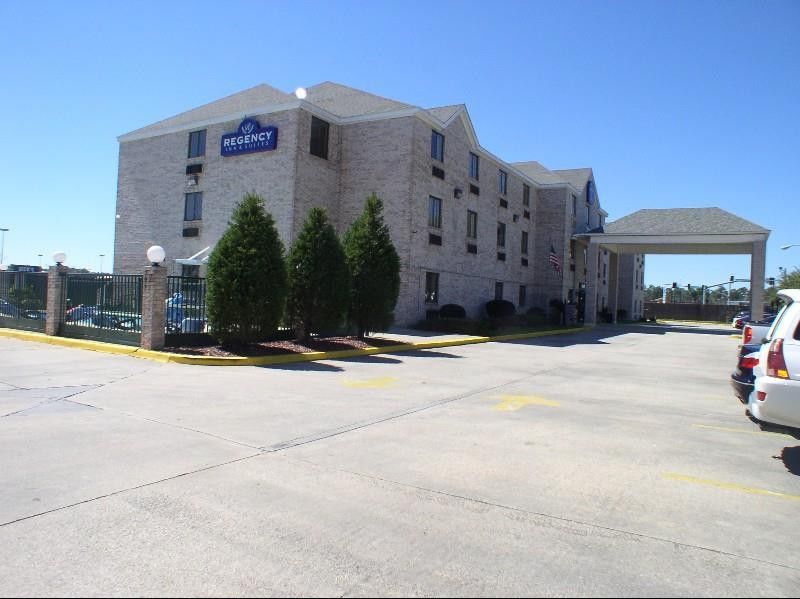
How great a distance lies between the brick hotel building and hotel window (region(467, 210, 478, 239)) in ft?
0.19

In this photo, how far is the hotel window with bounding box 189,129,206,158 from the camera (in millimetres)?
28562

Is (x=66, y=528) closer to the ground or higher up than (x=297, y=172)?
closer to the ground

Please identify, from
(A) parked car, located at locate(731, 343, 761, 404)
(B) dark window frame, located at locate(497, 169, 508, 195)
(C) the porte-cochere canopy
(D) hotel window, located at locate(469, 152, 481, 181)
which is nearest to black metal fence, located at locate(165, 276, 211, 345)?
(A) parked car, located at locate(731, 343, 761, 404)

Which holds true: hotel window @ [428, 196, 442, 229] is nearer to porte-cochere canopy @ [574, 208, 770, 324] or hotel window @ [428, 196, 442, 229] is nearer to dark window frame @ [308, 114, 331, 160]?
dark window frame @ [308, 114, 331, 160]

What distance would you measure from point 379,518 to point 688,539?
2207 mm

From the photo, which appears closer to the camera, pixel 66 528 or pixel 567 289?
pixel 66 528

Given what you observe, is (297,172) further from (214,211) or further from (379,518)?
(379,518)

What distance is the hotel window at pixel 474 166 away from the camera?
106ft

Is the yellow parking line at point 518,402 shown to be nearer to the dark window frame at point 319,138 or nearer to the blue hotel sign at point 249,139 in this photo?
the dark window frame at point 319,138

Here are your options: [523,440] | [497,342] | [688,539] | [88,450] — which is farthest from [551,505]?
[497,342]

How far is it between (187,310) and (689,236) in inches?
1299

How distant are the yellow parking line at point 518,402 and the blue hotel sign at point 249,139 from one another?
19.1 m

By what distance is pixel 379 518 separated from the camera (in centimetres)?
429

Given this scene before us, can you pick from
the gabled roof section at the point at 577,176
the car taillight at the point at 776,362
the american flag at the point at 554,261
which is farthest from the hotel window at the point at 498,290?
the car taillight at the point at 776,362
